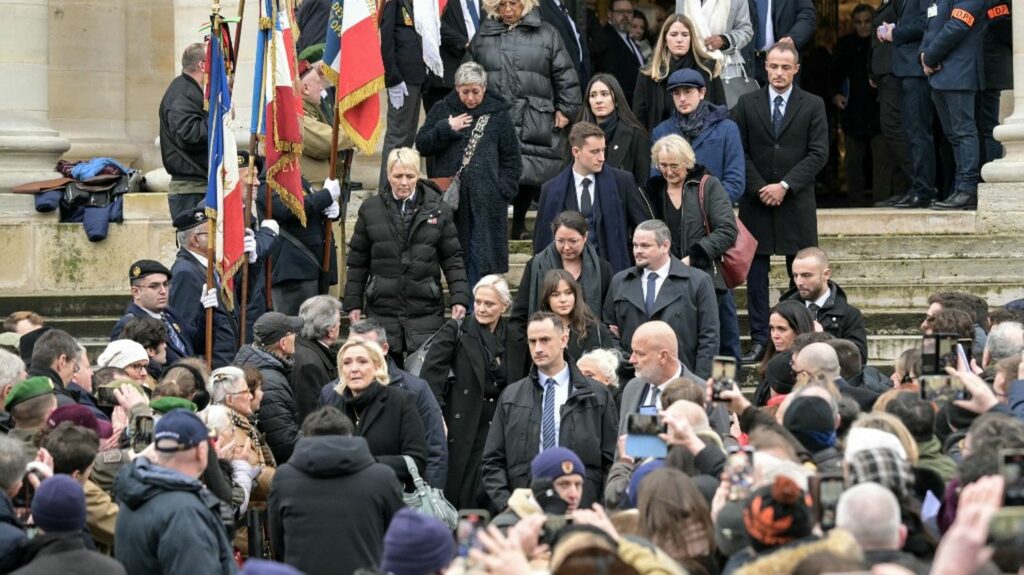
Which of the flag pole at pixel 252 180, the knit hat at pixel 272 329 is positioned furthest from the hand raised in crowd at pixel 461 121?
the knit hat at pixel 272 329

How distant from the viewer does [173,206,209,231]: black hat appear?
47.5ft

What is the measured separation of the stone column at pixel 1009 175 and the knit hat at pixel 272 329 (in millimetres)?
6095

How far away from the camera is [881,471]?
8.01 meters

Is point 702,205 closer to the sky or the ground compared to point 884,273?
closer to the sky

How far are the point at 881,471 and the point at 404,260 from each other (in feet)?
21.9

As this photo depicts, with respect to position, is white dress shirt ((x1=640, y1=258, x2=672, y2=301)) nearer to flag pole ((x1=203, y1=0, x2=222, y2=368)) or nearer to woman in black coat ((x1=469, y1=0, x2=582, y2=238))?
→ flag pole ((x1=203, y1=0, x2=222, y2=368))

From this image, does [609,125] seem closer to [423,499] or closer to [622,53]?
[423,499]

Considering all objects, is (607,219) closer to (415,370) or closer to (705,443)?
(415,370)

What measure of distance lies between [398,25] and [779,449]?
819 cm

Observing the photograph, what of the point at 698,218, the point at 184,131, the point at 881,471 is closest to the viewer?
the point at 881,471

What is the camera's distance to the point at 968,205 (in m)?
17.4

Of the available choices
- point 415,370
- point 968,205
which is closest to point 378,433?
point 415,370

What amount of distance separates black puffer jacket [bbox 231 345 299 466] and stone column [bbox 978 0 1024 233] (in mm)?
6257

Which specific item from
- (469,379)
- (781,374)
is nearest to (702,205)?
(469,379)
